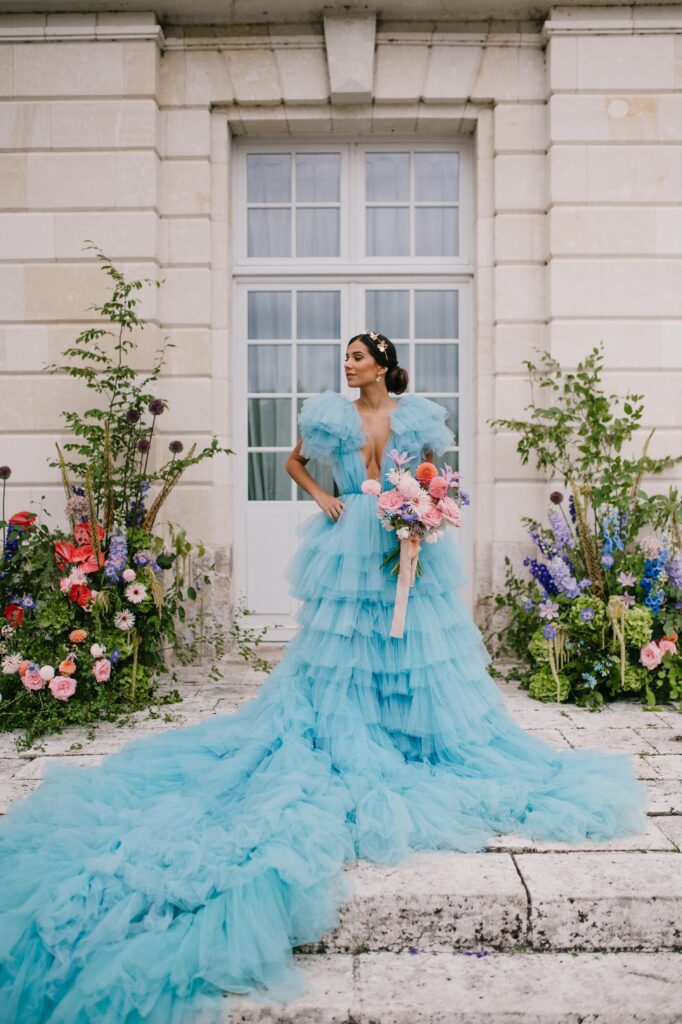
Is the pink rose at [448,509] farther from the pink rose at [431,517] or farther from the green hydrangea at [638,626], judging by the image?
the green hydrangea at [638,626]

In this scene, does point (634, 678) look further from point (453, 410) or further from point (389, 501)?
point (453, 410)

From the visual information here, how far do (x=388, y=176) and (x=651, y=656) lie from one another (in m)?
3.79

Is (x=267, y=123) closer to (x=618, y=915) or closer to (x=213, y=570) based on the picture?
(x=213, y=570)

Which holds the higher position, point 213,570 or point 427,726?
point 213,570

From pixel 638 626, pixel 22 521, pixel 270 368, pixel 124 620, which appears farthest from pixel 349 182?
pixel 638 626

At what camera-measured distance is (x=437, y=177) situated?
6.12m

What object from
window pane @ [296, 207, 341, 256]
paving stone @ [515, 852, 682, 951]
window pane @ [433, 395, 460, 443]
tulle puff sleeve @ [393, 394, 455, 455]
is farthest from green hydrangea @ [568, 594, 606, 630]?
window pane @ [296, 207, 341, 256]

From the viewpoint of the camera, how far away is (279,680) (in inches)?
133

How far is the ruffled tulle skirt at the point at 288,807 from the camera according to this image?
211 cm

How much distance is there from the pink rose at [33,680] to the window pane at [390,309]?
3.37 m

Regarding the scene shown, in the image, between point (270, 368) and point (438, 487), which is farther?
point (270, 368)

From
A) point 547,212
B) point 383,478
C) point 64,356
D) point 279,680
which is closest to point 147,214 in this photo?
point 64,356

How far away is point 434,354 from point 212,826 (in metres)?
4.25

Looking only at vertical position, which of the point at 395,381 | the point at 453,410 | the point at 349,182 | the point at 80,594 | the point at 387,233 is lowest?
the point at 80,594
